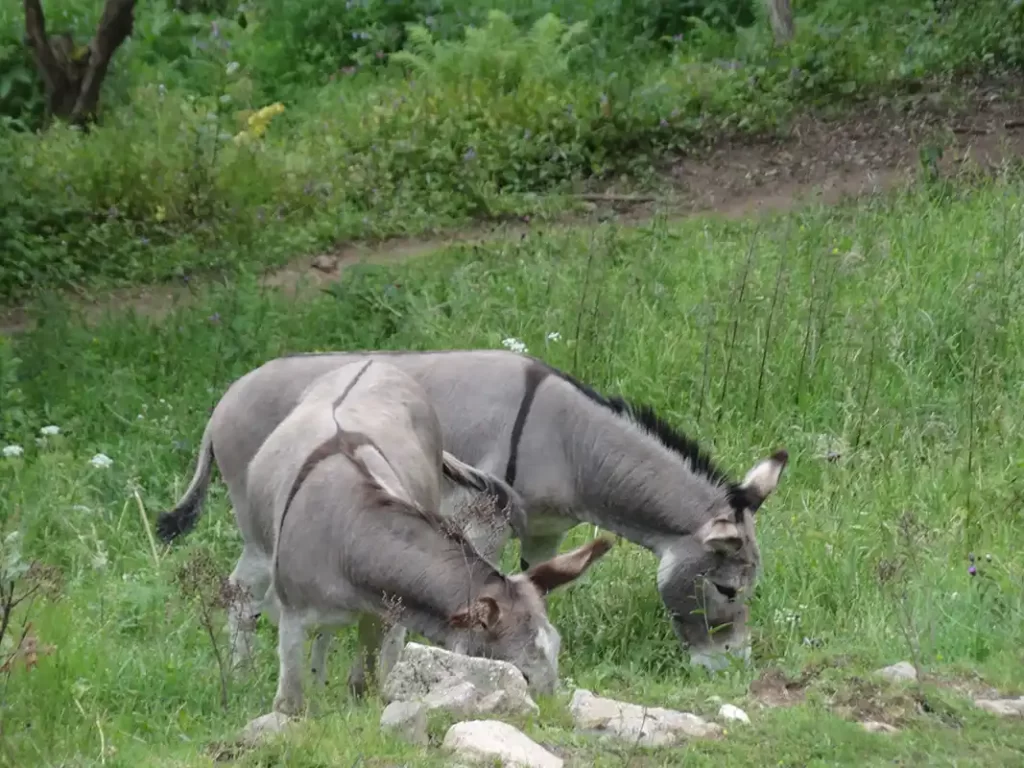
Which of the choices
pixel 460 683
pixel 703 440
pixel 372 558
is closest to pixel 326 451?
pixel 372 558

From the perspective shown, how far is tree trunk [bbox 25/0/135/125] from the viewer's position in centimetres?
1156

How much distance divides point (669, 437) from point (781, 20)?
8153 millimetres

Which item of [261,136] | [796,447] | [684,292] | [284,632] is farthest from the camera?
[261,136]

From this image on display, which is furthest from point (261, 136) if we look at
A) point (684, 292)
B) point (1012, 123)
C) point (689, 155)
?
point (1012, 123)

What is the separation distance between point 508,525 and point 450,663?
5.16ft

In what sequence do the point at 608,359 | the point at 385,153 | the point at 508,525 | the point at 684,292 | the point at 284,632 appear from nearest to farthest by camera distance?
1. the point at 284,632
2. the point at 508,525
3. the point at 608,359
4. the point at 684,292
5. the point at 385,153

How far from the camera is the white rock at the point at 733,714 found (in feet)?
13.1

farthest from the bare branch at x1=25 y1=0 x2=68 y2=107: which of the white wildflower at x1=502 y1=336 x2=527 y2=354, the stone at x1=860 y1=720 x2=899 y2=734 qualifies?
the stone at x1=860 y1=720 x2=899 y2=734

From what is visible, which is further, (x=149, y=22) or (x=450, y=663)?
(x=149, y=22)

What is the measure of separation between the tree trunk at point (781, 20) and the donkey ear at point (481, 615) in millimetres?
9924

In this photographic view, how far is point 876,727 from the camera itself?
154 inches

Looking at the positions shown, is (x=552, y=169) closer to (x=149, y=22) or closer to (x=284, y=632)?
(x=149, y=22)

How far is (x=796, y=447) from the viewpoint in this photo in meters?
7.29

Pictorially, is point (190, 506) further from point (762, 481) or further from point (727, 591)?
point (762, 481)
